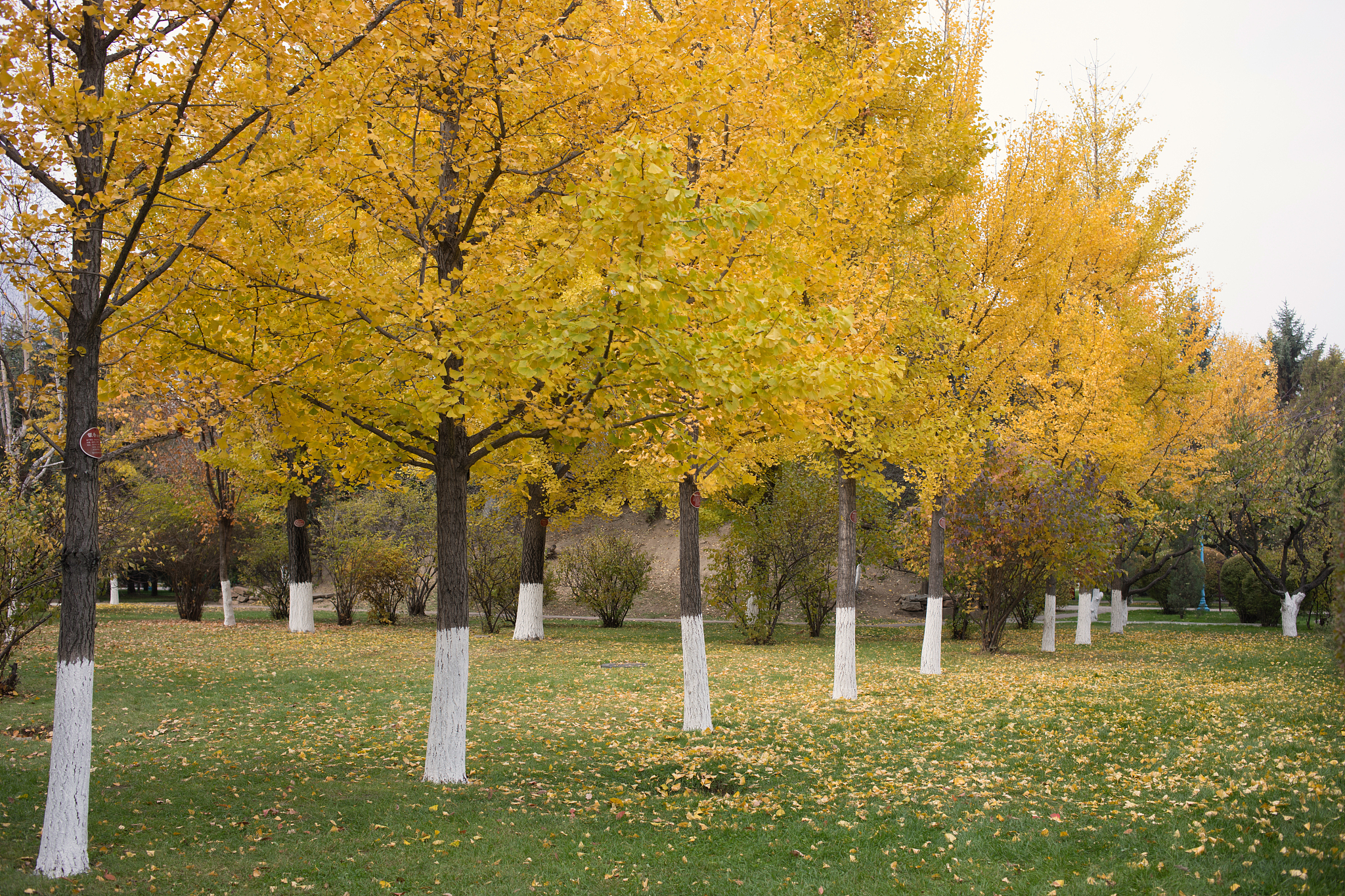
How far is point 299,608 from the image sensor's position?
19953mm

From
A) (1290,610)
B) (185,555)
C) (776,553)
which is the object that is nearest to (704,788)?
(776,553)

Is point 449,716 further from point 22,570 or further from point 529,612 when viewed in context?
point 529,612

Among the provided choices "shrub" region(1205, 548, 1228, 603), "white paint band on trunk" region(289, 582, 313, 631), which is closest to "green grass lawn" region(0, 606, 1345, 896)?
"white paint band on trunk" region(289, 582, 313, 631)

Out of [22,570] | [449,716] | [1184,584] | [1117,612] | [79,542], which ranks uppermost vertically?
[79,542]

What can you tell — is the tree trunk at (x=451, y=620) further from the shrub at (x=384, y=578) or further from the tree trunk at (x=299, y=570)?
the shrub at (x=384, y=578)

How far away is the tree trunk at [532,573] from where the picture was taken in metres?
19.4

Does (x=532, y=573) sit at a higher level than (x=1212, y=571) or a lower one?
higher

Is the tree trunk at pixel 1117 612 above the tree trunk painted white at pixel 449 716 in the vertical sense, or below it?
below

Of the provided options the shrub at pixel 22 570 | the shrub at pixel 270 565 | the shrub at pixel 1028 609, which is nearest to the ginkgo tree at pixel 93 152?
the shrub at pixel 22 570

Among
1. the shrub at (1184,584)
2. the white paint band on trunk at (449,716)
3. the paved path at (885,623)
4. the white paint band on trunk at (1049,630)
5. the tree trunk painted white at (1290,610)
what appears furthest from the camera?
the shrub at (1184,584)

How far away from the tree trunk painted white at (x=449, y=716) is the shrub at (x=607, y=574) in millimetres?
16166

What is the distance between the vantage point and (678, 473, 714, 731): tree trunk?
28.4 ft

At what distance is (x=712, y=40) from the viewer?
7.39m

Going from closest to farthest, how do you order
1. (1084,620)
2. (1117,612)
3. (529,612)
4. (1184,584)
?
(529,612) → (1084,620) → (1117,612) → (1184,584)
